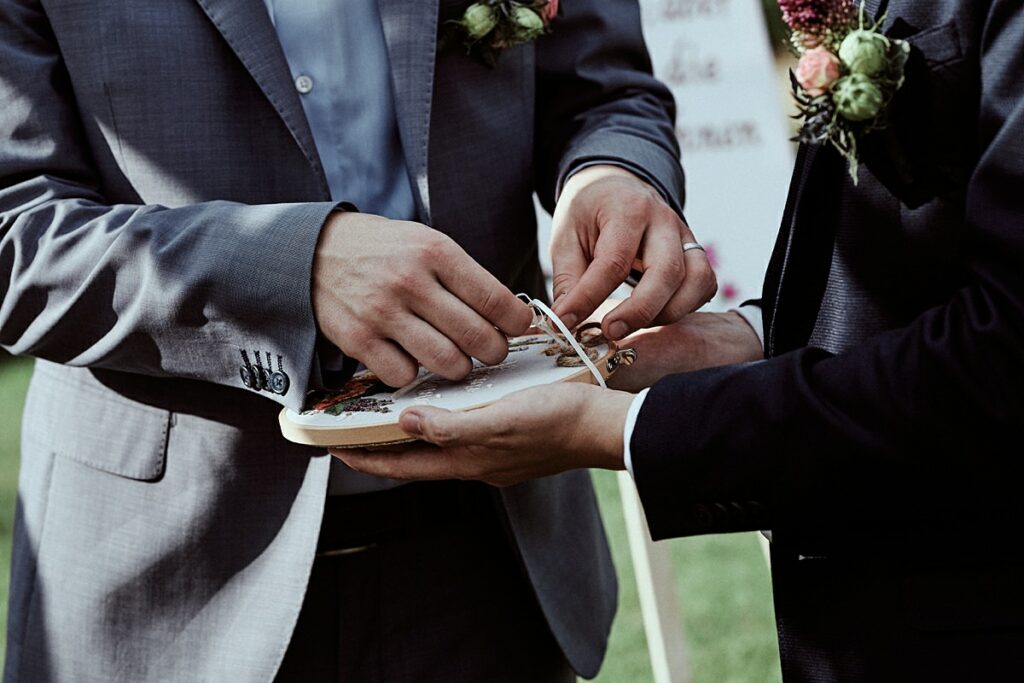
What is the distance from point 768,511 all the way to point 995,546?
0.27 meters

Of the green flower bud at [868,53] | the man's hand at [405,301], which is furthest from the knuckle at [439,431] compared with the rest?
the green flower bud at [868,53]

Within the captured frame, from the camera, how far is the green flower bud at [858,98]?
1.24 metres

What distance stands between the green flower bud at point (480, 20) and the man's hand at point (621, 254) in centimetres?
29

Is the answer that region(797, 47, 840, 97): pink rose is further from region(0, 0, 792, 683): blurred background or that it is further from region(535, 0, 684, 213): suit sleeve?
region(0, 0, 792, 683): blurred background

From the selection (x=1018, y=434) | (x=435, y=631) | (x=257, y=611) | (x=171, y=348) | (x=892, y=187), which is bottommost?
(x=435, y=631)

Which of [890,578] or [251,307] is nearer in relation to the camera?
[890,578]

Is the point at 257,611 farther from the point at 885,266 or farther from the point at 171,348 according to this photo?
the point at 885,266

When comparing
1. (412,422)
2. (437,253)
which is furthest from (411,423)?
(437,253)

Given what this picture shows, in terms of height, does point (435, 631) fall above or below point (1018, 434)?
below

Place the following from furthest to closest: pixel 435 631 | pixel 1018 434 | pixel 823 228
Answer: pixel 435 631
pixel 823 228
pixel 1018 434

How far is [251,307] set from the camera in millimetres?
1498

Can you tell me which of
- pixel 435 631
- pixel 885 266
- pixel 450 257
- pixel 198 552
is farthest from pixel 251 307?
pixel 885 266

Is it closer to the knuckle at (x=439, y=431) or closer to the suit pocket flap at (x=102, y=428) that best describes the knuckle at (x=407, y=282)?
the knuckle at (x=439, y=431)

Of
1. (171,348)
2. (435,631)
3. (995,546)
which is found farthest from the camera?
(435,631)
